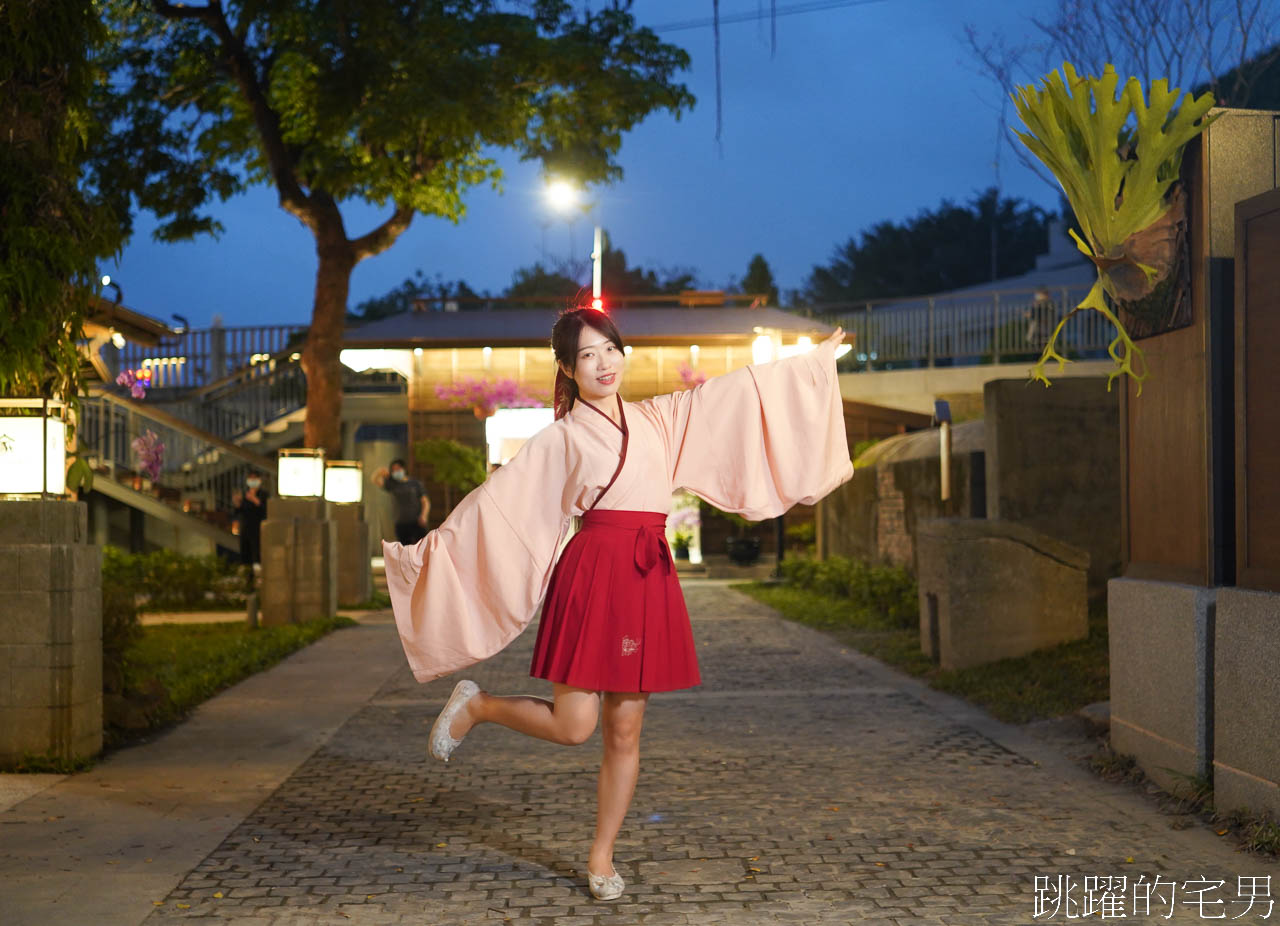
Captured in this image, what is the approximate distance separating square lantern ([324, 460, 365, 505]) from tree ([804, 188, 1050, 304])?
32373mm

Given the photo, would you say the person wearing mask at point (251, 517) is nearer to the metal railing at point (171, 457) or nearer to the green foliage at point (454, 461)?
the metal railing at point (171, 457)

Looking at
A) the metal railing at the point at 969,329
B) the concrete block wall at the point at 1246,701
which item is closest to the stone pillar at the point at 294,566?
the concrete block wall at the point at 1246,701

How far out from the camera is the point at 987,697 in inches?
322

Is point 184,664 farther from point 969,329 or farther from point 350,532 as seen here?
point 969,329

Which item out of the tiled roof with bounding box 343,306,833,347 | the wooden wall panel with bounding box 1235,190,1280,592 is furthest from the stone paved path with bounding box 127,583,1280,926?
the tiled roof with bounding box 343,306,833,347

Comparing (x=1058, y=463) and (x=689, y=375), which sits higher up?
(x=689, y=375)

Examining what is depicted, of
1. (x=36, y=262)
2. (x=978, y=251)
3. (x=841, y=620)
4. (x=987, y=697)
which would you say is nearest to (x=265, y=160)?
(x=841, y=620)

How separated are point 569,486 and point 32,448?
3.68 metres

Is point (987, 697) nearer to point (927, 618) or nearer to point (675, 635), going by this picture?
point (927, 618)

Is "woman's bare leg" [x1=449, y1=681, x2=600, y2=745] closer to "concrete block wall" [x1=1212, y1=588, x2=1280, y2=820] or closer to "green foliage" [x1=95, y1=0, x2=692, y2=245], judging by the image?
"concrete block wall" [x1=1212, y1=588, x2=1280, y2=820]

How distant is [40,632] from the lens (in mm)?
6305

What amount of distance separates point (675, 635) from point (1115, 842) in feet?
6.44

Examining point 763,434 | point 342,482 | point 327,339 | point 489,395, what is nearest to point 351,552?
point 342,482

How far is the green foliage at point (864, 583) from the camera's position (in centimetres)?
1237
